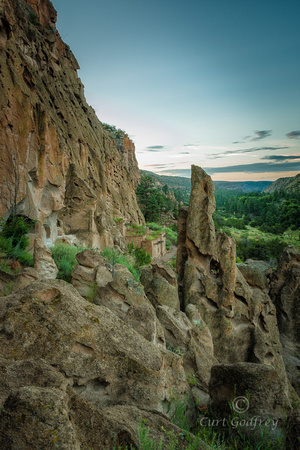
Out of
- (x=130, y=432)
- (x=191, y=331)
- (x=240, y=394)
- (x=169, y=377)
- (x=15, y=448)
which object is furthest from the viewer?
(x=191, y=331)

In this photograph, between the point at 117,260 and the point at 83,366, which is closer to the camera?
the point at 83,366

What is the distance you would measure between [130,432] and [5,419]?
4.09 feet

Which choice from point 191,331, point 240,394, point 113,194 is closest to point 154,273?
point 191,331

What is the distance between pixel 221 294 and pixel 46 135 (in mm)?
11112

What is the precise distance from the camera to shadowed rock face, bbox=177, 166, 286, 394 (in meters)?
10.3

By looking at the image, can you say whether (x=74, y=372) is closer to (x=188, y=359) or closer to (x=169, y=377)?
(x=169, y=377)

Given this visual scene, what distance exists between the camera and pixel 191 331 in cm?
705

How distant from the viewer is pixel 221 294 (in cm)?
1069

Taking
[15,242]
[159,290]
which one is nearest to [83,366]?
[159,290]

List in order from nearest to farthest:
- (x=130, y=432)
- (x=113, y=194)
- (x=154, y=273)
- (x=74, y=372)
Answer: (x=130, y=432) < (x=74, y=372) < (x=154, y=273) < (x=113, y=194)

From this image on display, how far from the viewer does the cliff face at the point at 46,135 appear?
33.4 feet

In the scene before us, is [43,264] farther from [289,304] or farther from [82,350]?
[289,304]

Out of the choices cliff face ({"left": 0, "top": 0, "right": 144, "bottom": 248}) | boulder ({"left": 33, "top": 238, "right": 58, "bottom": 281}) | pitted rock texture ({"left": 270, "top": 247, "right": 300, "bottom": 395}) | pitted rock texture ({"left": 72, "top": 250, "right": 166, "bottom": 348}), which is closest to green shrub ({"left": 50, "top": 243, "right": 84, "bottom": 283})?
boulder ({"left": 33, "top": 238, "right": 58, "bottom": 281})

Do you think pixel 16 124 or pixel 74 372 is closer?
pixel 74 372
